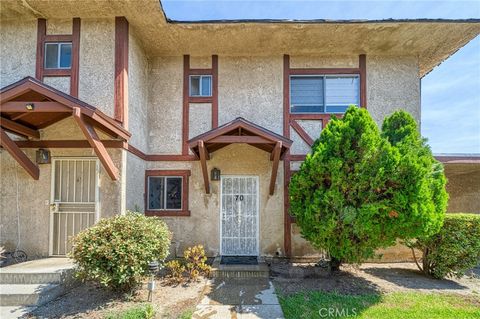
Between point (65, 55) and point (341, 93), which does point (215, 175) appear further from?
point (65, 55)

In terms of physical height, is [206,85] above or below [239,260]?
above

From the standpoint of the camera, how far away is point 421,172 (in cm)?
574

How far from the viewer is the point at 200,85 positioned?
875 cm

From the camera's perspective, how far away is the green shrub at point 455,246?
662 cm

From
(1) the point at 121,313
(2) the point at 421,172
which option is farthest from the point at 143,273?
(2) the point at 421,172

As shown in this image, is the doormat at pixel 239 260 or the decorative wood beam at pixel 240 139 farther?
the doormat at pixel 239 260

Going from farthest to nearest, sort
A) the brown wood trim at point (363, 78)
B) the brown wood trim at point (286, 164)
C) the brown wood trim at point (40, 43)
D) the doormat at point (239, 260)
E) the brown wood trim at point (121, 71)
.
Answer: the brown wood trim at point (363, 78), the brown wood trim at point (286, 164), the doormat at point (239, 260), the brown wood trim at point (40, 43), the brown wood trim at point (121, 71)

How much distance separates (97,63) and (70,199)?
136 inches

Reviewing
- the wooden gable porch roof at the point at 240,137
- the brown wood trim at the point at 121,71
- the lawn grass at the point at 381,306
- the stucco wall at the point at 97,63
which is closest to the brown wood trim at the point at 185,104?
the wooden gable porch roof at the point at 240,137

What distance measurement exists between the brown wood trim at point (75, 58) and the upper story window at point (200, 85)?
305 cm

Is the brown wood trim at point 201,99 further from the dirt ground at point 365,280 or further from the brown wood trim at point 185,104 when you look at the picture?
the dirt ground at point 365,280

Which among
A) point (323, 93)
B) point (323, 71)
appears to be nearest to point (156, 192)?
point (323, 93)

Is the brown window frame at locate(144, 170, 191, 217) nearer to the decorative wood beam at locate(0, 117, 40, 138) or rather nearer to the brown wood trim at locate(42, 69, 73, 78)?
the decorative wood beam at locate(0, 117, 40, 138)

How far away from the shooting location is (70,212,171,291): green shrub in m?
5.08
